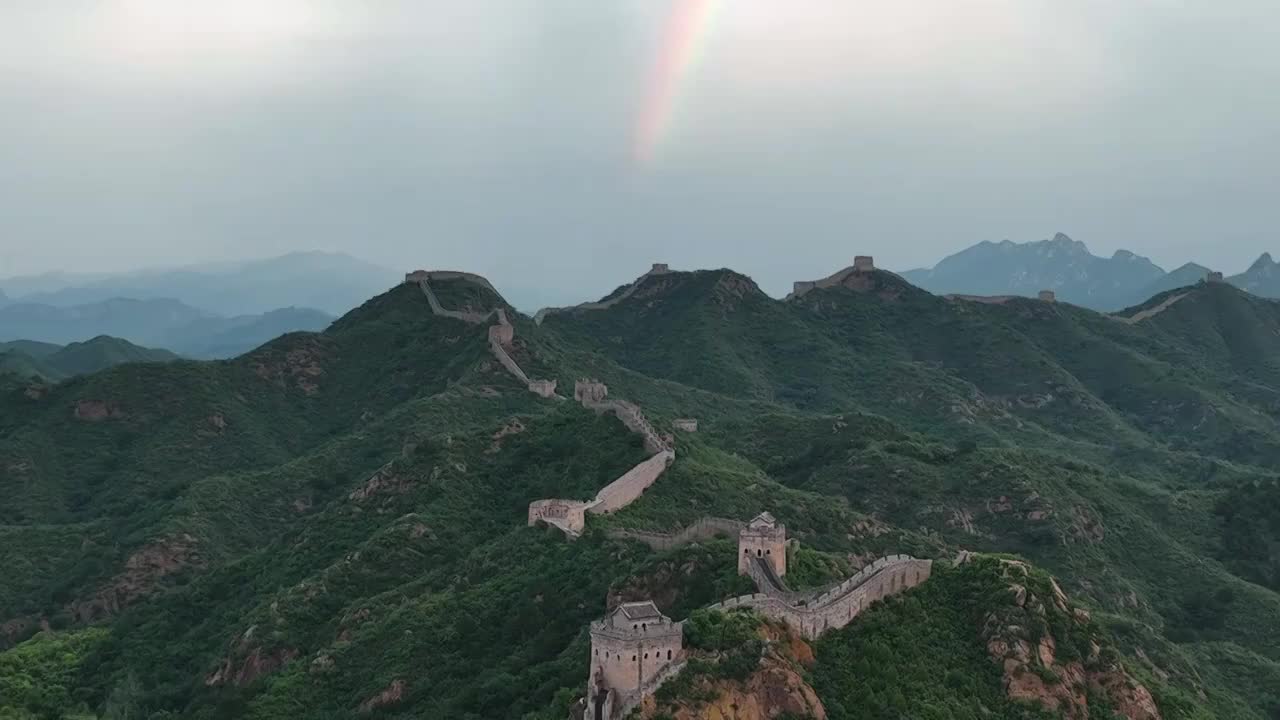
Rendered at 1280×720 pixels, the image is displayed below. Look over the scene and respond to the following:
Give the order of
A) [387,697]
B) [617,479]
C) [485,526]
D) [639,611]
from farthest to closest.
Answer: [485,526] < [617,479] < [387,697] < [639,611]

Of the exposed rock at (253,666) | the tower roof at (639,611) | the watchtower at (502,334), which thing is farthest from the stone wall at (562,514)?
→ the watchtower at (502,334)

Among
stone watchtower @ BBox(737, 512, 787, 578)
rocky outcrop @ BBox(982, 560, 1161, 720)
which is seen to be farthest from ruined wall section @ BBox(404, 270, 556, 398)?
rocky outcrop @ BBox(982, 560, 1161, 720)

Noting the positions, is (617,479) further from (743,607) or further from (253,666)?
(743,607)

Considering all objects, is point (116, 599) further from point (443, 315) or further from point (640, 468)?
point (443, 315)

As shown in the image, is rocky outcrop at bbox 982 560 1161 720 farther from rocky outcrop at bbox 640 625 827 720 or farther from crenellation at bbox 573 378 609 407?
crenellation at bbox 573 378 609 407

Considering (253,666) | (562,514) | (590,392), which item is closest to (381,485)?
(590,392)
